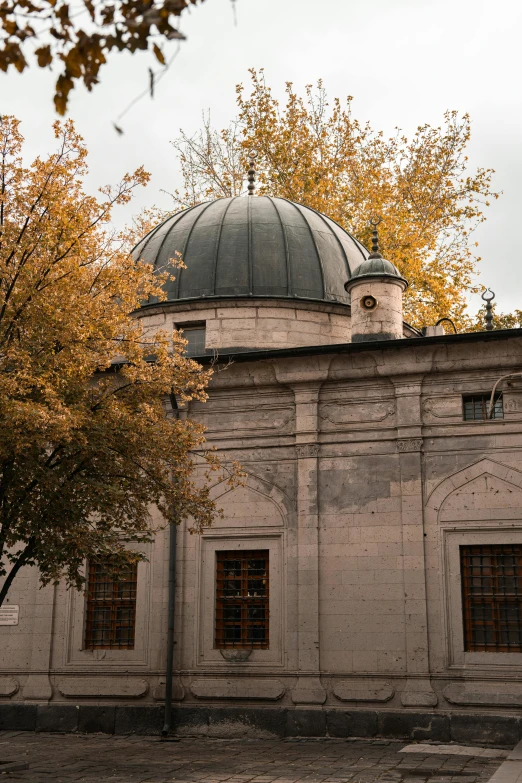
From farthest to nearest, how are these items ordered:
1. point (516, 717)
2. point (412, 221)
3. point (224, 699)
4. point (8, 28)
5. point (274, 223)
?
point (412, 221) < point (274, 223) < point (224, 699) < point (516, 717) < point (8, 28)

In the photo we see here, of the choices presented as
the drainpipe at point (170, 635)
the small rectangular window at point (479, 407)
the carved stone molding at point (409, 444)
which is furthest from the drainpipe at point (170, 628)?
the small rectangular window at point (479, 407)

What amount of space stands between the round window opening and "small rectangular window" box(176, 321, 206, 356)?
12.6ft

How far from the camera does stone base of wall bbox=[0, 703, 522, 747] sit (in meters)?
14.9

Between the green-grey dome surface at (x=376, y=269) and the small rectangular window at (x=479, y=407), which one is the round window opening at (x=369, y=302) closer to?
the green-grey dome surface at (x=376, y=269)

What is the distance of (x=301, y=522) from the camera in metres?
16.9

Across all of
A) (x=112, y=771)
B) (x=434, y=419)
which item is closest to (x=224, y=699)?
(x=112, y=771)

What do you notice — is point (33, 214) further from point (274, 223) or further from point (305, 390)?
point (274, 223)

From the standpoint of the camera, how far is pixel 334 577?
1653cm

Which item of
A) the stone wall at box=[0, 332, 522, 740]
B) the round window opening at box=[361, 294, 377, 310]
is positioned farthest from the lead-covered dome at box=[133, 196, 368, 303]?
the stone wall at box=[0, 332, 522, 740]

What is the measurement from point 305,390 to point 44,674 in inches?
287

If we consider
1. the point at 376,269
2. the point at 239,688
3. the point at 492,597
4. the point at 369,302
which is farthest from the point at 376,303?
the point at 239,688

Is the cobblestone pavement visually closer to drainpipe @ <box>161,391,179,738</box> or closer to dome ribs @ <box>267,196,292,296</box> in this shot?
drainpipe @ <box>161,391,179,738</box>

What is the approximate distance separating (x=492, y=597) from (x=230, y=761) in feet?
16.8

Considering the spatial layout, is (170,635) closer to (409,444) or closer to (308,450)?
(308,450)
